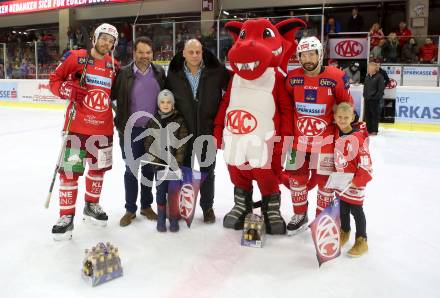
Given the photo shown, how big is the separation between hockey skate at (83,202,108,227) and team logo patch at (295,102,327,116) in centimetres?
149

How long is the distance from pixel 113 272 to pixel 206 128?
1.07 m

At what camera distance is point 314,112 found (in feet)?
8.16

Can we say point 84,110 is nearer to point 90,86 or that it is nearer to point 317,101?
point 90,86

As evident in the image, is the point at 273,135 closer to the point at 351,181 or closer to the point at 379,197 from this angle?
the point at 351,181

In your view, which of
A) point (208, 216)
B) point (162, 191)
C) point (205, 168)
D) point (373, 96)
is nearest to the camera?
point (162, 191)

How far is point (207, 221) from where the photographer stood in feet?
9.80

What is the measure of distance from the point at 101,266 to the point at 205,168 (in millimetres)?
1037

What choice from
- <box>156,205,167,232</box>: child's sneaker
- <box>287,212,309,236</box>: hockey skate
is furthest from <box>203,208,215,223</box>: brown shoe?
<box>287,212,309,236</box>: hockey skate

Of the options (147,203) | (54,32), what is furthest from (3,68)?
(147,203)

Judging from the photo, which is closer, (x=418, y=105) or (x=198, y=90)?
(x=198, y=90)

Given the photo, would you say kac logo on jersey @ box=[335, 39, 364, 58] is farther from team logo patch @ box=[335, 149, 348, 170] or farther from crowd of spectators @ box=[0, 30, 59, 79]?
crowd of spectators @ box=[0, 30, 59, 79]

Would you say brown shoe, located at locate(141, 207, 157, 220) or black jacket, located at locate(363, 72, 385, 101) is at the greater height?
black jacket, located at locate(363, 72, 385, 101)

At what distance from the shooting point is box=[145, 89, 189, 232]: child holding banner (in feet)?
8.78

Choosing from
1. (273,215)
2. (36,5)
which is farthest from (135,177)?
(36,5)
